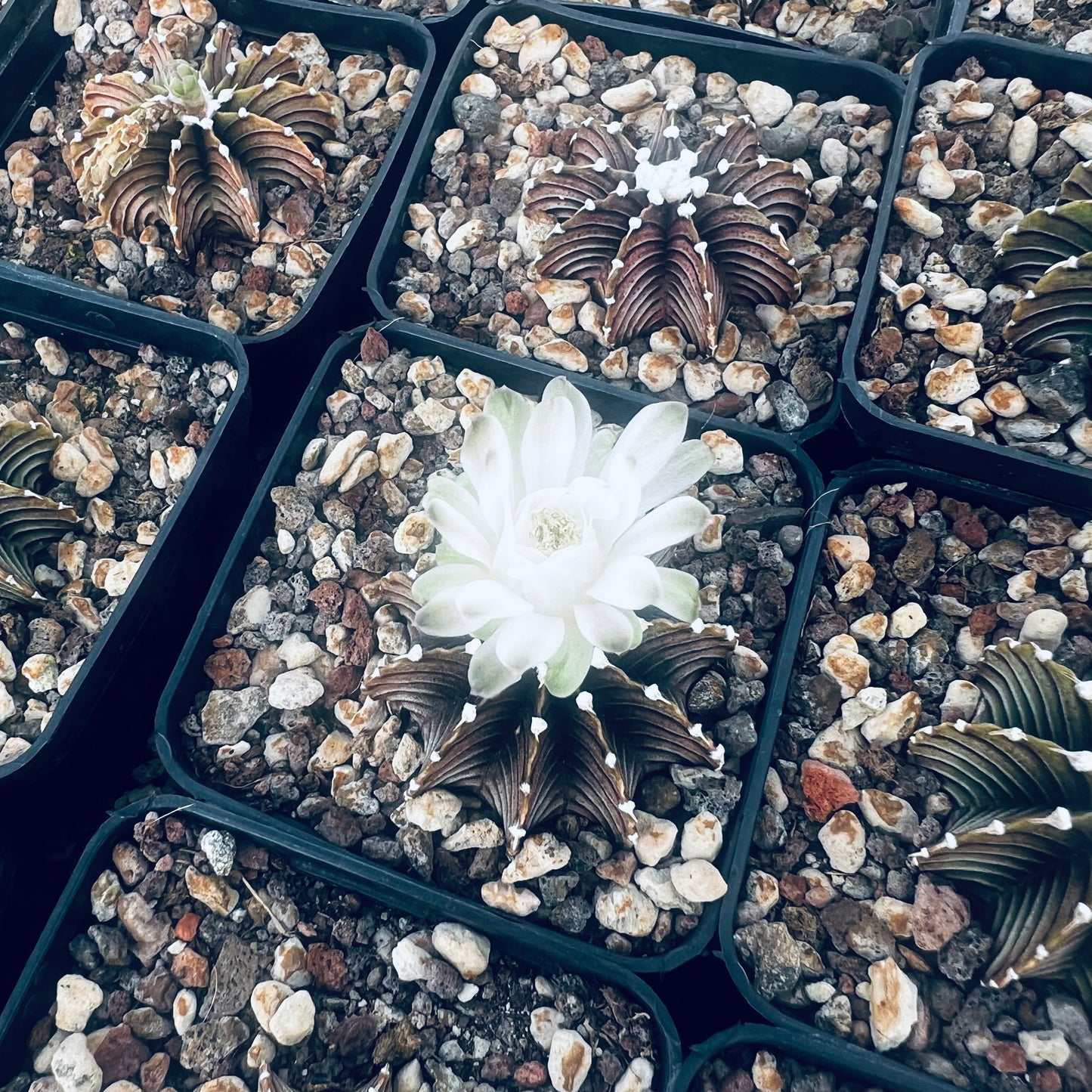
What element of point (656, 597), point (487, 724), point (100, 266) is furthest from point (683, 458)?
point (100, 266)

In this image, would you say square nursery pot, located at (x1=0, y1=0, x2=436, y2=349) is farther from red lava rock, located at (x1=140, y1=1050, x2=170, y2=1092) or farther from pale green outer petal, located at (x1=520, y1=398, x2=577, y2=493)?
red lava rock, located at (x1=140, y1=1050, x2=170, y2=1092)

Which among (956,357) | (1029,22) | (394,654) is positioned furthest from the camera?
(1029,22)

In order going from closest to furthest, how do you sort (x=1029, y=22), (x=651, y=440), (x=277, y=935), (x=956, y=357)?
(x=651, y=440) → (x=277, y=935) → (x=956, y=357) → (x=1029, y=22)

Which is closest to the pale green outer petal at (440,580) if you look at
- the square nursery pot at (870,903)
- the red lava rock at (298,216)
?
the square nursery pot at (870,903)

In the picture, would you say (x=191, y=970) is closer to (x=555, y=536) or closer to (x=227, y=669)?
(x=227, y=669)

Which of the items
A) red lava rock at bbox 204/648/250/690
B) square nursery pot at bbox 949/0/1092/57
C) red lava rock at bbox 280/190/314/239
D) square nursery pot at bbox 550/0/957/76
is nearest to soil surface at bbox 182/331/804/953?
red lava rock at bbox 204/648/250/690

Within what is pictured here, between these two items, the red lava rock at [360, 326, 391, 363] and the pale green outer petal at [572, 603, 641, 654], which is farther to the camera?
the red lava rock at [360, 326, 391, 363]

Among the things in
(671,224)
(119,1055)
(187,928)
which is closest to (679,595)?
(671,224)
